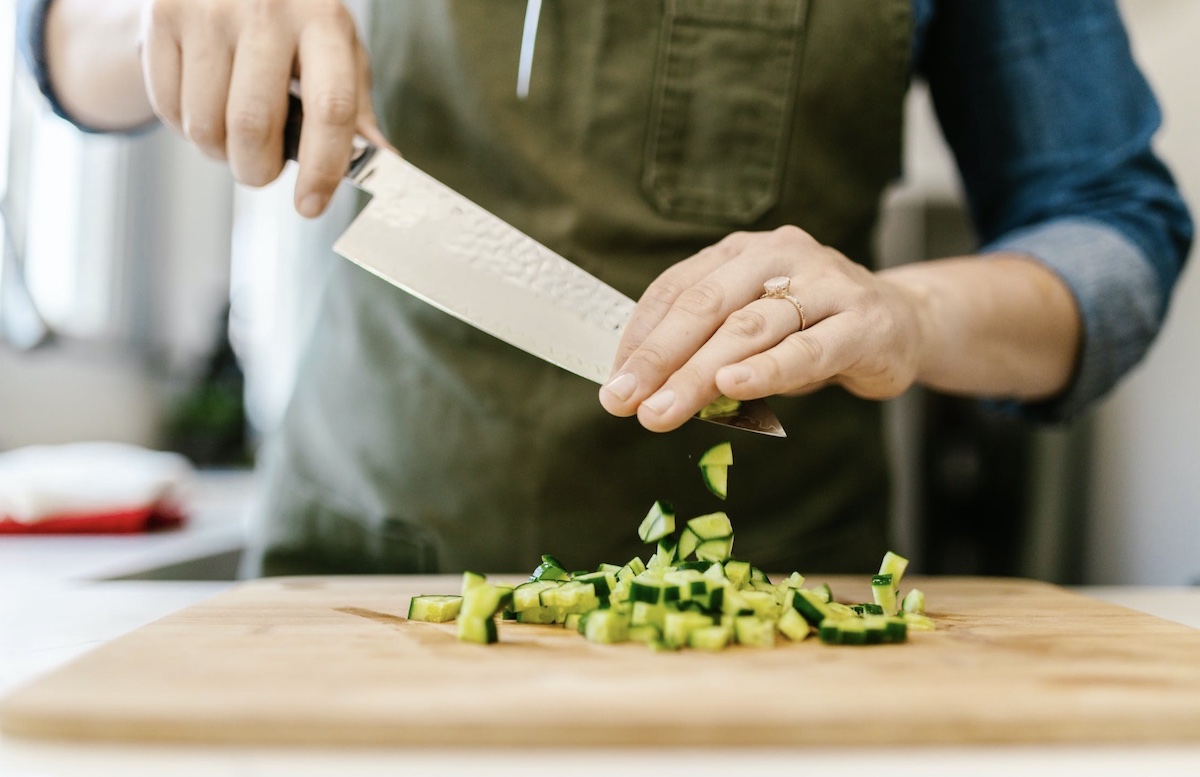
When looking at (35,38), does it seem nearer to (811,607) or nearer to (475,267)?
(475,267)

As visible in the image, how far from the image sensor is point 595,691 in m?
0.62

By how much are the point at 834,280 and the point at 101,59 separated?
942 mm

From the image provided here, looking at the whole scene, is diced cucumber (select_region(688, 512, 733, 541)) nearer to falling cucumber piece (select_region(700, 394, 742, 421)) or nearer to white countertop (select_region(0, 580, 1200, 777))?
falling cucumber piece (select_region(700, 394, 742, 421))

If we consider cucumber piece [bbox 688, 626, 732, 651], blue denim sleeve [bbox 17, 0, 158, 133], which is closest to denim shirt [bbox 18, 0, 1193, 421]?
blue denim sleeve [bbox 17, 0, 158, 133]

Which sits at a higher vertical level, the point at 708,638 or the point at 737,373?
the point at 737,373

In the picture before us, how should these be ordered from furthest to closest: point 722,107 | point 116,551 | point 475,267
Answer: point 116,551, point 722,107, point 475,267

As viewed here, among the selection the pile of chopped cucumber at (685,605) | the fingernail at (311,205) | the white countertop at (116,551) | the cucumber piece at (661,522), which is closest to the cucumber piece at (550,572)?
the pile of chopped cucumber at (685,605)

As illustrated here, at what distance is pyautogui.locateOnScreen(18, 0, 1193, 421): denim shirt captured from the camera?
1250mm

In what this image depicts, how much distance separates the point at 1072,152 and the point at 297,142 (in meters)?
1.07

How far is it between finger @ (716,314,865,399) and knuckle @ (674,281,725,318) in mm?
67

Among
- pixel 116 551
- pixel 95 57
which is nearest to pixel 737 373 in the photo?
pixel 95 57

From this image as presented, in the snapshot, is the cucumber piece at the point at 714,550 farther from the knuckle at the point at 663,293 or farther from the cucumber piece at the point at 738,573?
the knuckle at the point at 663,293

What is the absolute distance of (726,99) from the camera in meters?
1.30

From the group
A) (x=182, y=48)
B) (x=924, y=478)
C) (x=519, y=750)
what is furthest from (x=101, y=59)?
(x=924, y=478)
